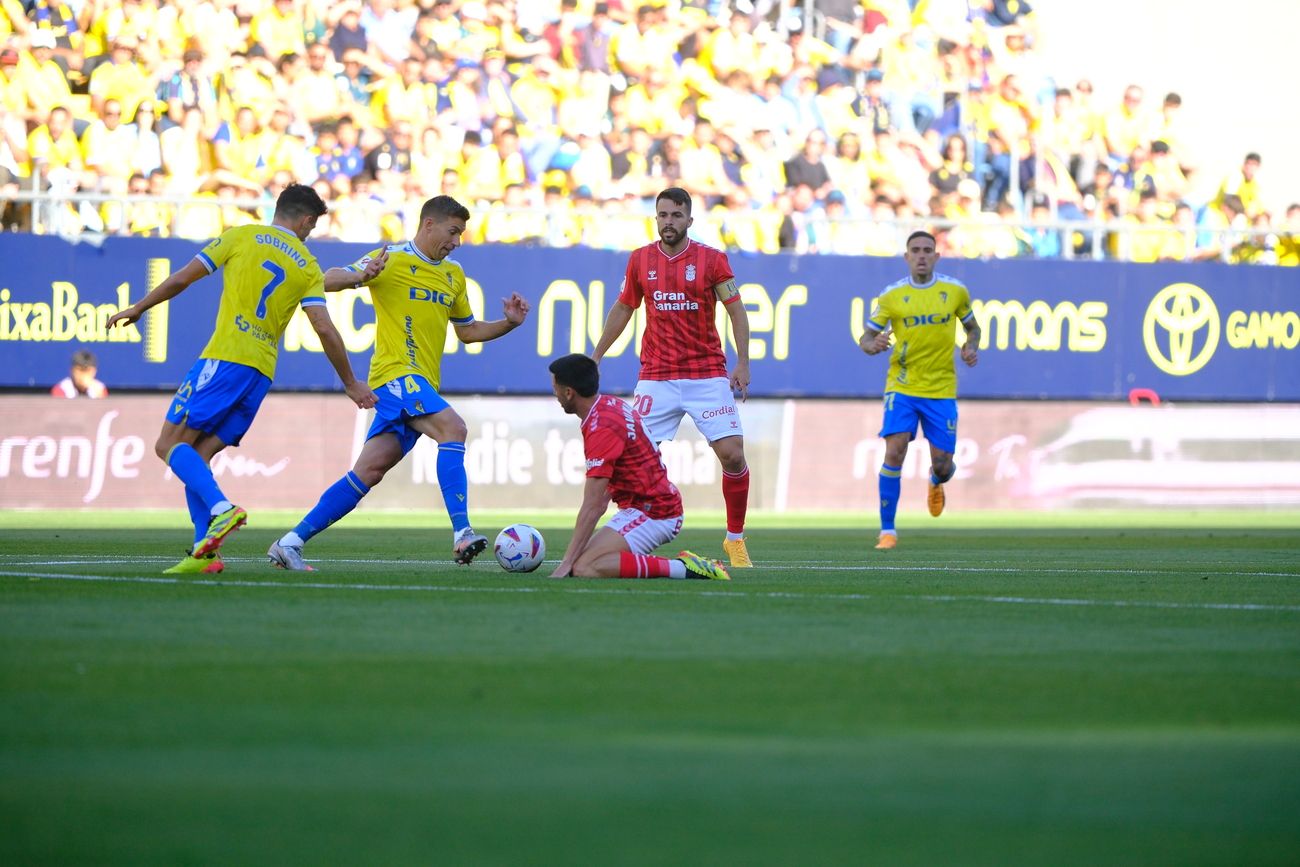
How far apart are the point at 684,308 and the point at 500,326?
1292 millimetres

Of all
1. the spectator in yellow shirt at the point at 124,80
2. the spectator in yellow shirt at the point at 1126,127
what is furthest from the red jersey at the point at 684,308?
the spectator in yellow shirt at the point at 1126,127

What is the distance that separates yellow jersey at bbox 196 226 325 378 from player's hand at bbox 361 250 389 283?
40 centimetres

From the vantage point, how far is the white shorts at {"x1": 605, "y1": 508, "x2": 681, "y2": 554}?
8922 mm

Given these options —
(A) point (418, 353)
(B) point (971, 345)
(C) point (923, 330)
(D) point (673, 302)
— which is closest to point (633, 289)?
(D) point (673, 302)

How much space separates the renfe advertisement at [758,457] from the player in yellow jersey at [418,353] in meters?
9.56

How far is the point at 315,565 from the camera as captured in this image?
1004 centimetres

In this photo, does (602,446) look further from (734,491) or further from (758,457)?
(758,457)

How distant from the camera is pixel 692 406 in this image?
11.0 metres

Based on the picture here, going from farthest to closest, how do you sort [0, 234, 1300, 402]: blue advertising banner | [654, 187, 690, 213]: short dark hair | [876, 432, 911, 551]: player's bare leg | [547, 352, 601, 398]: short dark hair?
1. [0, 234, 1300, 402]: blue advertising banner
2. [876, 432, 911, 551]: player's bare leg
3. [654, 187, 690, 213]: short dark hair
4. [547, 352, 601, 398]: short dark hair

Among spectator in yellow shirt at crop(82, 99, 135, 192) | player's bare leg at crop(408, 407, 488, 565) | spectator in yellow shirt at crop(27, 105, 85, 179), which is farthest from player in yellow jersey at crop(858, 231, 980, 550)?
spectator in yellow shirt at crop(27, 105, 85, 179)

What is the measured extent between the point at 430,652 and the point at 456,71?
57.2ft

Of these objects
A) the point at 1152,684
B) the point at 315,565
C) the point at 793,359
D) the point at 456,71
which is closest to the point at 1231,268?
the point at 793,359

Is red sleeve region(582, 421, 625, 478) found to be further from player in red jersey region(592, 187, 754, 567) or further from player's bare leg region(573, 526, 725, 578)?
player in red jersey region(592, 187, 754, 567)

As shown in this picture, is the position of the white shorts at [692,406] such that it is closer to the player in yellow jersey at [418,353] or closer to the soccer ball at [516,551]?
the player in yellow jersey at [418,353]
